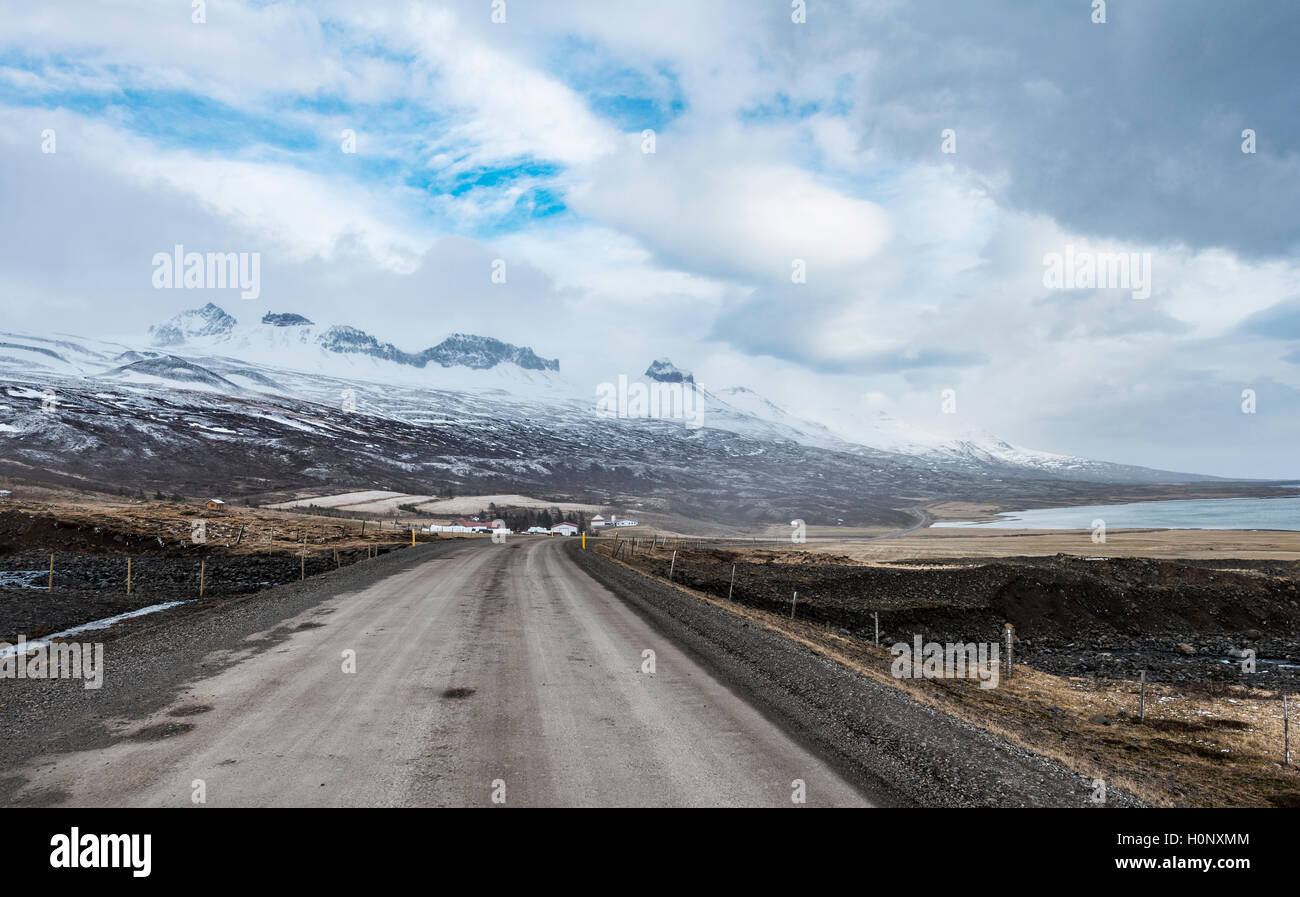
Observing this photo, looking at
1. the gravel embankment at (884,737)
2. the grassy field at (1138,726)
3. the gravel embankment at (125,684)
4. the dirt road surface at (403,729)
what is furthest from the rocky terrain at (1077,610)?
the gravel embankment at (125,684)

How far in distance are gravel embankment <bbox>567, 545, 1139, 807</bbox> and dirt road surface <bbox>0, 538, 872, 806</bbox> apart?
43 cm

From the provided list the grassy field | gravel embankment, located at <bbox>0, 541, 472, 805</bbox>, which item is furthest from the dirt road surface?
the grassy field

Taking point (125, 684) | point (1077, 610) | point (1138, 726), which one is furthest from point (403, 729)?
point (1077, 610)

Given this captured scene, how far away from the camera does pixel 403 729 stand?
27.8ft

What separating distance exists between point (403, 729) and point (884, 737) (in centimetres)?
595

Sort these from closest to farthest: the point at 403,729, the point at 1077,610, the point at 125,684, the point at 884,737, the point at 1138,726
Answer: the point at 403,729 < the point at 884,737 < the point at 125,684 < the point at 1138,726 < the point at 1077,610

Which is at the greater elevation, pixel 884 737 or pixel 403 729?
pixel 403 729

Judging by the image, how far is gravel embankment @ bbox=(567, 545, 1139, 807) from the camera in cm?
715

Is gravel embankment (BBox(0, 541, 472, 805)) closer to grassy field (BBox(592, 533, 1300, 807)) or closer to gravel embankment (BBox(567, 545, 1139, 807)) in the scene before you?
gravel embankment (BBox(567, 545, 1139, 807))

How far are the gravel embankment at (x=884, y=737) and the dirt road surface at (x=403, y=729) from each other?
17.0 inches

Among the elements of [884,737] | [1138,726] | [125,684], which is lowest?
[1138,726]

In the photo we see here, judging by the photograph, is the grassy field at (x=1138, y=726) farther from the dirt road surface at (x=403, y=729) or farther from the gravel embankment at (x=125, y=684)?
the gravel embankment at (x=125, y=684)

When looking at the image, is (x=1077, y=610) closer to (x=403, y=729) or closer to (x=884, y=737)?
(x=884, y=737)
